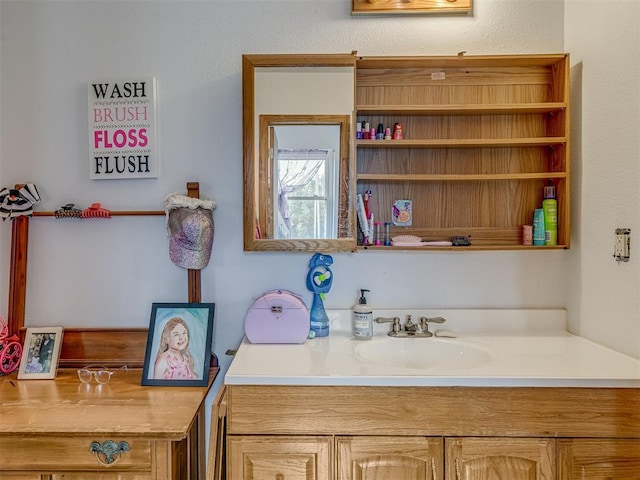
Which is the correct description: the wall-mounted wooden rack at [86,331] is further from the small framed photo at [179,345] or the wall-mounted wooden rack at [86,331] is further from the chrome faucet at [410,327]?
the chrome faucet at [410,327]

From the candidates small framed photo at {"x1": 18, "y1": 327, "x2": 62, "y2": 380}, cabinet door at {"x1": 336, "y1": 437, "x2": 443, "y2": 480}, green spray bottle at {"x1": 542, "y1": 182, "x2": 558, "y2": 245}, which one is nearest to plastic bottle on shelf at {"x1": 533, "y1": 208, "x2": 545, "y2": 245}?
green spray bottle at {"x1": 542, "y1": 182, "x2": 558, "y2": 245}

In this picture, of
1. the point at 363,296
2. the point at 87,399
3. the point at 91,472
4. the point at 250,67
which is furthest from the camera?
the point at 363,296

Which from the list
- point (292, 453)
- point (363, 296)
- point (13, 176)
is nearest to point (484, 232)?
point (363, 296)

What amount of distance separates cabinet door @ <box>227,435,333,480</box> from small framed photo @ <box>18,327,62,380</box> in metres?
0.85

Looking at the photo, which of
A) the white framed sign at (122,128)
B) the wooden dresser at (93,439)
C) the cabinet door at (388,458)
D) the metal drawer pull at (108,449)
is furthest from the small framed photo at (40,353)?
the cabinet door at (388,458)

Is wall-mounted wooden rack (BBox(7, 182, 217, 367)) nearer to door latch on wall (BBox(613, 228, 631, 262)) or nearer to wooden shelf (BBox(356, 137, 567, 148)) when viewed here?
wooden shelf (BBox(356, 137, 567, 148))

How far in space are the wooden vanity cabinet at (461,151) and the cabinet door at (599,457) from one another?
0.74 metres

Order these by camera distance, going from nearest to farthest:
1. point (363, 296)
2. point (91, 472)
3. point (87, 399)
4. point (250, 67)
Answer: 1. point (91, 472)
2. point (87, 399)
3. point (250, 67)
4. point (363, 296)

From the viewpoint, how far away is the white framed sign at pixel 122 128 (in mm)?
1633

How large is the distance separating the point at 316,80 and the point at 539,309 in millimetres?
1320

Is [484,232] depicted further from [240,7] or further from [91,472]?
[91,472]

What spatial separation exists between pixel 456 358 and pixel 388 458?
496 mm

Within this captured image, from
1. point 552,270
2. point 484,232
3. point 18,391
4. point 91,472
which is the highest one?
point 484,232

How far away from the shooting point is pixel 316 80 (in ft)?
5.04
